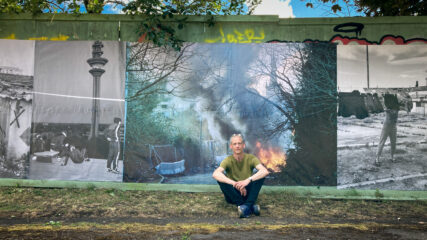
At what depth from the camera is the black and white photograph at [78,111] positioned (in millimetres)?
6105

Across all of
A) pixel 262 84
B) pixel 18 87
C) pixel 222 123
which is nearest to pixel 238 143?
pixel 222 123

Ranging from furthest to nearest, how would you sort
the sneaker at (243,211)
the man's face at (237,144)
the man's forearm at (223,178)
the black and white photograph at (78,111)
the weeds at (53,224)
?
the black and white photograph at (78,111), the man's face at (237,144), the man's forearm at (223,178), the sneaker at (243,211), the weeds at (53,224)

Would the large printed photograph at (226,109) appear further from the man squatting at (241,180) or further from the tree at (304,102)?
the man squatting at (241,180)

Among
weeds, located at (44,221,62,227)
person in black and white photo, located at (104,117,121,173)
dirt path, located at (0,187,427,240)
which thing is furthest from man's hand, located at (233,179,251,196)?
person in black and white photo, located at (104,117,121,173)

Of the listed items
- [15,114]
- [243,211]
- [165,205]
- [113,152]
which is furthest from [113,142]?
[243,211]

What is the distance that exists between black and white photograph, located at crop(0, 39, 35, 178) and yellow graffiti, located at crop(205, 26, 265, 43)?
3.58m

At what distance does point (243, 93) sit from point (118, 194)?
9.69ft

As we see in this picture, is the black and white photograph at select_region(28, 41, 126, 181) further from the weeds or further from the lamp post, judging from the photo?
the weeds

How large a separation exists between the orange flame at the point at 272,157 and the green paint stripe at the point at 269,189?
0.40 m

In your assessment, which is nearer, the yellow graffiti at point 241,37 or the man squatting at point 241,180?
the man squatting at point 241,180

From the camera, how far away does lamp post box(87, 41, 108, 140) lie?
6.16m

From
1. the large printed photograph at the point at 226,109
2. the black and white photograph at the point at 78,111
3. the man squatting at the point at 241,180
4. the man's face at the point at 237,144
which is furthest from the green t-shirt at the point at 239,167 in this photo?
the black and white photograph at the point at 78,111

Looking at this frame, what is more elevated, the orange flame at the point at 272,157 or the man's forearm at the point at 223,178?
the orange flame at the point at 272,157

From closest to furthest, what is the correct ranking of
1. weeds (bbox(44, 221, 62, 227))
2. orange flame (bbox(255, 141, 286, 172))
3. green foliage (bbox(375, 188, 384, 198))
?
weeds (bbox(44, 221, 62, 227)) → green foliage (bbox(375, 188, 384, 198)) → orange flame (bbox(255, 141, 286, 172))
